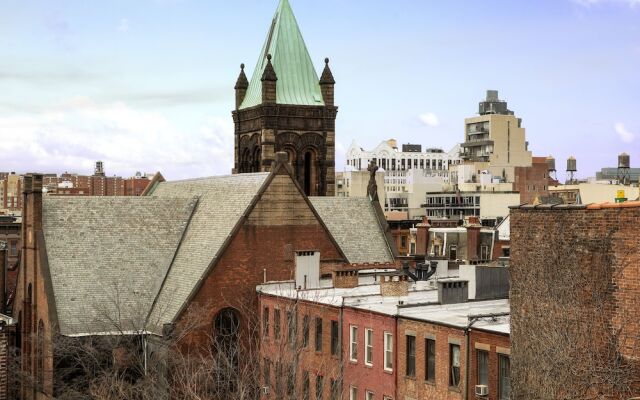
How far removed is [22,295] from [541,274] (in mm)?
41955

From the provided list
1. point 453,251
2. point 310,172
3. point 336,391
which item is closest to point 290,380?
point 336,391

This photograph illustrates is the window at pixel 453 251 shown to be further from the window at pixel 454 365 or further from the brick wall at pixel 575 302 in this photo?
the brick wall at pixel 575 302

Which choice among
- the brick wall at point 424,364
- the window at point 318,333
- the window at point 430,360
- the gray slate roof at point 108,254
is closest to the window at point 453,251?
the gray slate roof at point 108,254

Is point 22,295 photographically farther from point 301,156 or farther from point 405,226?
point 405,226

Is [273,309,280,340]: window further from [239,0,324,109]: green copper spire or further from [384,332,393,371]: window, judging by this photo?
[239,0,324,109]: green copper spire

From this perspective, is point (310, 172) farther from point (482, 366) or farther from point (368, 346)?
point (482, 366)

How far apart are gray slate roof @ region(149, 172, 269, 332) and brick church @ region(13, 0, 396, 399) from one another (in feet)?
0.27

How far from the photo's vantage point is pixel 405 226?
10888 centimetres

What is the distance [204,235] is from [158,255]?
3.18m

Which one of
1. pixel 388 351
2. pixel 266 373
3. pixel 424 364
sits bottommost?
pixel 266 373

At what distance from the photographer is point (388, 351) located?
38.2 metres

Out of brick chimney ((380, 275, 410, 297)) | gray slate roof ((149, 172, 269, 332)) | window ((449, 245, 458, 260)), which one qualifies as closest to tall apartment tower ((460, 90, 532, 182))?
window ((449, 245, 458, 260))

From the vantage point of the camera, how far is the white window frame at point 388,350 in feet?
125

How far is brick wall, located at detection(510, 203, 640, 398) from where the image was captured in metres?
21.1
